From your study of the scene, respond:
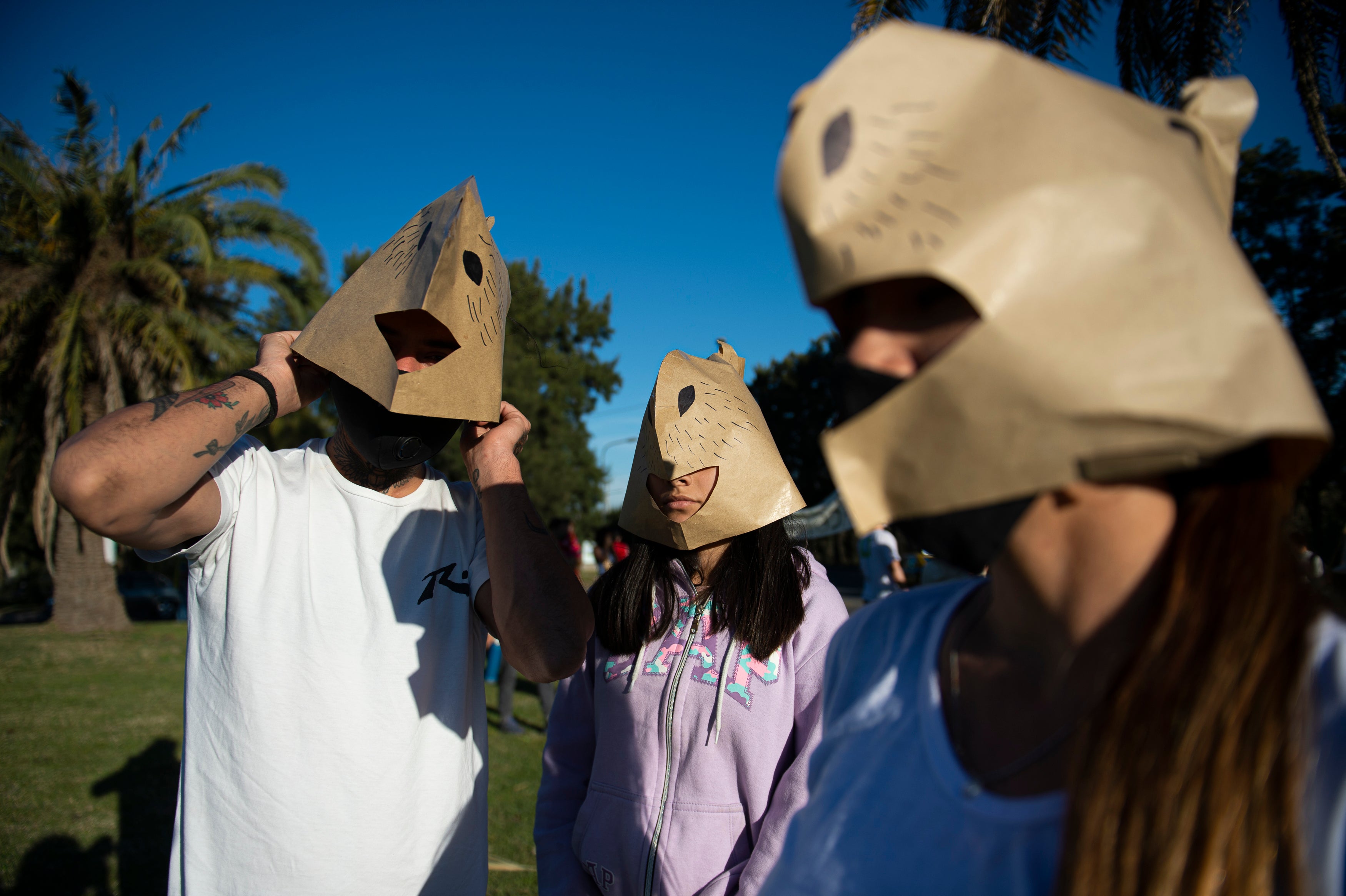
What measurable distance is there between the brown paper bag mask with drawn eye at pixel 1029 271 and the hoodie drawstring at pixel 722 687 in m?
1.27

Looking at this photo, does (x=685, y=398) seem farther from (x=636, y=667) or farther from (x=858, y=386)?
(x=858, y=386)

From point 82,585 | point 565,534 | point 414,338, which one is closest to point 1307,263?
point 565,534

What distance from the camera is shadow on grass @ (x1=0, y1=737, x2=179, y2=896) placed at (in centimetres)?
419

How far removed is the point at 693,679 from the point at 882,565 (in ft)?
21.2

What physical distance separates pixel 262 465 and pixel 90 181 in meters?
13.5

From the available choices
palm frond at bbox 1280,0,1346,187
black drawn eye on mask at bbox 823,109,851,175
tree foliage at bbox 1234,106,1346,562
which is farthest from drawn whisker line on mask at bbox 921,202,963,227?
tree foliage at bbox 1234,106,1346,562

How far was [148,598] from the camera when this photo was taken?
2033 cm

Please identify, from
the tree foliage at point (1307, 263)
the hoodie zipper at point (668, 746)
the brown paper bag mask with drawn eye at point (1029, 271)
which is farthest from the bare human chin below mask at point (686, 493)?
the tree foliage at point (1307, 263)

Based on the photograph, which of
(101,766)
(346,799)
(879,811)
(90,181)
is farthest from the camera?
(90,181)

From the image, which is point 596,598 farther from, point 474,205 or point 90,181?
point 90,181

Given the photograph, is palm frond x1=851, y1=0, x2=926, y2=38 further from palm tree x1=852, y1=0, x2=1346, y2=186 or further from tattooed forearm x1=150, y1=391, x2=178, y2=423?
tattooed forearm x1=150, y1=391, x2=178, y2=423

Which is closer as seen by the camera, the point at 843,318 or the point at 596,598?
the point at 843,318

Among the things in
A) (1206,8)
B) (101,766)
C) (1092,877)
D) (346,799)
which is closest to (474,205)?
(346,799)

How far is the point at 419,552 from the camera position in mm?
2100
